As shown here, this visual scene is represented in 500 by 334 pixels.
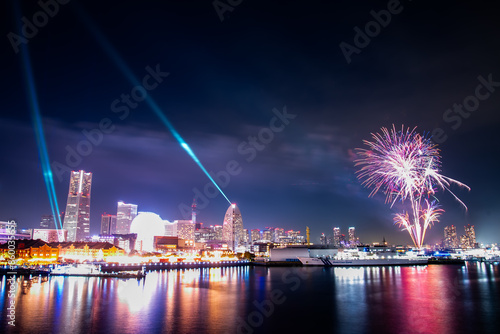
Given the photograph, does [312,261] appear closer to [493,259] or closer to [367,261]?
[367,261]

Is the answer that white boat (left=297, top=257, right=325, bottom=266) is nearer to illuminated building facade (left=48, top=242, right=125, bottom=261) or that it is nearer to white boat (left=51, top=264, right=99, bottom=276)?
illuminated building facade (left=48, top=242, right=125, bottom=261)

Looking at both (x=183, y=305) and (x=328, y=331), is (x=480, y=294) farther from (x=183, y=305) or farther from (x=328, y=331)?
(x=183, y=305)

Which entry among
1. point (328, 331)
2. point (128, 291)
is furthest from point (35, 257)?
point (328, 331)

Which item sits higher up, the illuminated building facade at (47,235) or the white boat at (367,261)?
the illuminated building facade at (47,235)

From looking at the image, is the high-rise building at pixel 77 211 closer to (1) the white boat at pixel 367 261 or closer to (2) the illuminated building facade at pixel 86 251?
(2) the illuminated building facade at pixel 86 251

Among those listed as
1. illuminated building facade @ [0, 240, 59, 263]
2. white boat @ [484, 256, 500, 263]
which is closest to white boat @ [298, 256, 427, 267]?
white boat @ [484, 256, 500, 263]

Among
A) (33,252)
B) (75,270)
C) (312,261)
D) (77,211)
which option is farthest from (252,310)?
(77,211)

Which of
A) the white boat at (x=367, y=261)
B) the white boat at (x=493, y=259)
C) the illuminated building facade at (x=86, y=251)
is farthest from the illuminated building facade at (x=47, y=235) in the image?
the white boat at (x=493, y=259)

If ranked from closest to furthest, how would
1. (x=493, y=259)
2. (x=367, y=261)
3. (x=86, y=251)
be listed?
(x=86, y=251) < (x=367, y=261) < (x=493, y=259)

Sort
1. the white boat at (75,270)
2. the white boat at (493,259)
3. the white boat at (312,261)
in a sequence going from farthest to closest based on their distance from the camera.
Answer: the white boat at (493,259) → the white boat at (312,261) → the white boat at (75,270)
